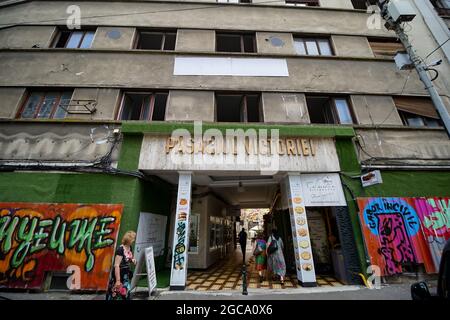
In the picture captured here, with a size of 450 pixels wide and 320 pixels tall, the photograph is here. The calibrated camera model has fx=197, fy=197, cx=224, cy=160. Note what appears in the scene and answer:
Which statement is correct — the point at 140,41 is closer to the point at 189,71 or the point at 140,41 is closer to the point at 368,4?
the point at 189,71

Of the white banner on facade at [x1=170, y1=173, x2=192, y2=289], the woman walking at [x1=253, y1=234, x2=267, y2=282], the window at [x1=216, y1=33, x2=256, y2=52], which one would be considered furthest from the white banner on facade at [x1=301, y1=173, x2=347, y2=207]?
the window at [x1=216, y1=33, x2=256, y2=52]

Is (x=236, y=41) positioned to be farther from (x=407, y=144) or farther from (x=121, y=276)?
(x=121, y=276)

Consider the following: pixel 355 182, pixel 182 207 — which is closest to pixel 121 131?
pixel 182 207

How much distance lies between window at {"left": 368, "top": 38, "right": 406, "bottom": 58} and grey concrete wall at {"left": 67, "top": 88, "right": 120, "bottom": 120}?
13.0 m

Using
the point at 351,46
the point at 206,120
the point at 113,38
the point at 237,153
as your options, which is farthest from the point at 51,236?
the point at 351,46

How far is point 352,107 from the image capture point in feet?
29.2

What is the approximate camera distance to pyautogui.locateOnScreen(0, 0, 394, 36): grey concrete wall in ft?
33.8

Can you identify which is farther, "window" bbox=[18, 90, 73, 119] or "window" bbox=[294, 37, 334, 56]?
"window" bbox=[294, 37, 334, 56]

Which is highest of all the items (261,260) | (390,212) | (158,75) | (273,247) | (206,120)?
(158,75)

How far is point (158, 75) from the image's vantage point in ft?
29.7

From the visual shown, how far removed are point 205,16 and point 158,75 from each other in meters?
4.64

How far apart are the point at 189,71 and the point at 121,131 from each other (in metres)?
4.11

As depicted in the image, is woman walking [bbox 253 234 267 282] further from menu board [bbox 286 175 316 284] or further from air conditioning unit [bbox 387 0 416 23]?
air conditioning unit [bbox 387 0 416 23]

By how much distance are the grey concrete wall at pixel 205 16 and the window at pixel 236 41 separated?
1.19ft
